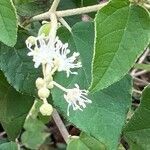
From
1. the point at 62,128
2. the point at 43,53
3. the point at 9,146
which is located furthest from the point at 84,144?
the point at 43,53

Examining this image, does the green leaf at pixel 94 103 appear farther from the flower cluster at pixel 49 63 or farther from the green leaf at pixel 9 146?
the green leaf at pixel 9 146

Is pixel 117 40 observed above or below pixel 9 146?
above

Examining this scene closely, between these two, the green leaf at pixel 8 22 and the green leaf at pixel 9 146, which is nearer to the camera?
the green leaf at pixel 8 22

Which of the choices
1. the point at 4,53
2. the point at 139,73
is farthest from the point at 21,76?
the point at 139,73

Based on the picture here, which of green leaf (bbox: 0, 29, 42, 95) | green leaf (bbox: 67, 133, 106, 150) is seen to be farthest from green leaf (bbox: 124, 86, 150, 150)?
green leaf (bbox: 0, 29, 42, 95)

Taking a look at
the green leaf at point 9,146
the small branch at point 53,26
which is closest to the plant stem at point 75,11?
the small branch at point 53,26

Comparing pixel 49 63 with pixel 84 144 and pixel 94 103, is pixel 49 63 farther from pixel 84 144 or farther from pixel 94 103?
pixel 84 144

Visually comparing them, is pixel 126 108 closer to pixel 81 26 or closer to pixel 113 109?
pixel 113 109
